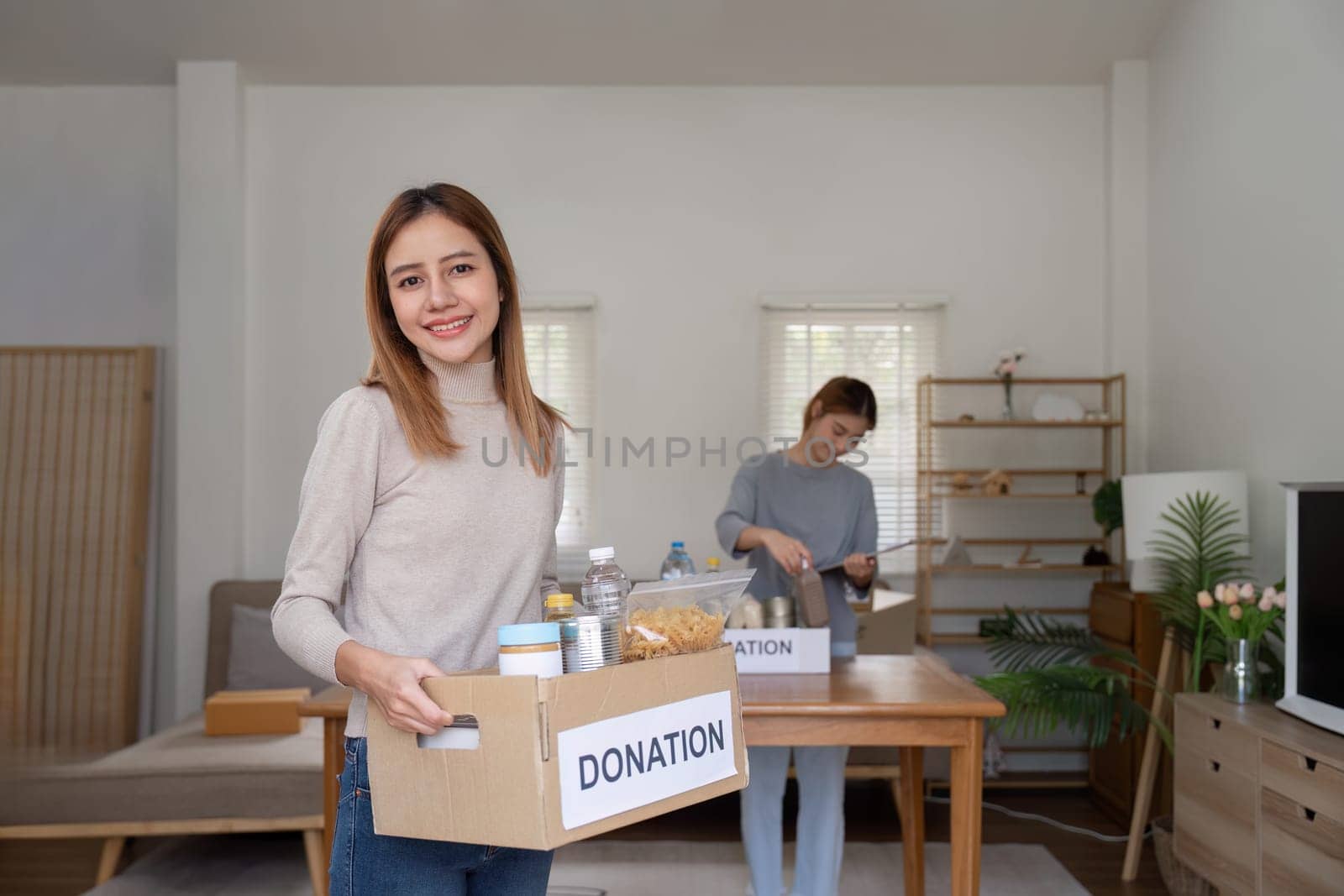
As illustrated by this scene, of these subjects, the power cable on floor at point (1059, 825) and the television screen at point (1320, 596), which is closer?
the television screen at point (1320, 596)

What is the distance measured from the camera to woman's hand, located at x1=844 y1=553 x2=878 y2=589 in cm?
296

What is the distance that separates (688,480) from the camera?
5.04 m

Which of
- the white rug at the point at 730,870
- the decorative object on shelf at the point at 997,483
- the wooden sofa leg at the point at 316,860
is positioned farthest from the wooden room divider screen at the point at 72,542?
the decorative object on shelf at the point at 997,483

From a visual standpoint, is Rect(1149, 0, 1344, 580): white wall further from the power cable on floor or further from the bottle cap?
the bottle cap

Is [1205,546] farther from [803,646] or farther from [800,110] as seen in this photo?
[800,110]

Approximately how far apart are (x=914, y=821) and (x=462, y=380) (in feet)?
6.74

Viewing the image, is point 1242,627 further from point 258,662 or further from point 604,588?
point 258,662

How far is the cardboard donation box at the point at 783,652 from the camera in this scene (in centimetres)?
268

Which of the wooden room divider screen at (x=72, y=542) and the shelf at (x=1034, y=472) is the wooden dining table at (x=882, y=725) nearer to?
the shelf at (x=1034, y=472)

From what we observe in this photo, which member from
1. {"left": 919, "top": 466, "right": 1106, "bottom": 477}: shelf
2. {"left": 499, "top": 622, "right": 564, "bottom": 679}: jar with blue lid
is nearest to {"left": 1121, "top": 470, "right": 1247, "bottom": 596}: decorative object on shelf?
{"left": 919, "top": 466, "right": 1106, "bottom": 477}: shelf

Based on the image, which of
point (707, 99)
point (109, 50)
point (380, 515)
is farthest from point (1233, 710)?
point (109, 50)

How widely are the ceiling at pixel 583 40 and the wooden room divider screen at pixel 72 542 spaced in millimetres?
1311

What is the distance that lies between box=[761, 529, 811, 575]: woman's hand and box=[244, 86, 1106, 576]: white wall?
2.18m

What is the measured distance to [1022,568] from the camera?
472cm
